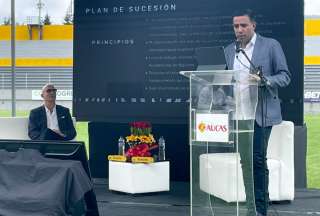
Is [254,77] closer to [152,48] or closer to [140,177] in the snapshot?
[140,177]

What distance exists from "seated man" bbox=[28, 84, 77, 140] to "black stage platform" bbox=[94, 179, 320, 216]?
74cm

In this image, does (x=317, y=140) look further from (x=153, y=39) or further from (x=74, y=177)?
(x=74, y=177)

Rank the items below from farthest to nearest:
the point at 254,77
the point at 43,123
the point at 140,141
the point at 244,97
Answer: the point at 43,123
the point at 140,141
the point at 244,97
the point at 254,77

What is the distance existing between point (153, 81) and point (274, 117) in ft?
8.67

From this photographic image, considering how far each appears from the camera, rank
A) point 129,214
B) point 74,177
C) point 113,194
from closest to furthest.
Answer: point 74,177
point 129,214
point 113,194

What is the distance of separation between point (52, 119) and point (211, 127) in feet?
10.6

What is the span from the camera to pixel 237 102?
3.74m

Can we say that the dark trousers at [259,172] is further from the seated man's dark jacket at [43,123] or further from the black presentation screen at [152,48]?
the seated man's dark jacket at [43,123]

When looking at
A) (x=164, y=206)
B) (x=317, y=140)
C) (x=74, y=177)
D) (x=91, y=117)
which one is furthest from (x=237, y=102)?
(x=317, y=140)

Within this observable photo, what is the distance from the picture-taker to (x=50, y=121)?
6578 millimetres

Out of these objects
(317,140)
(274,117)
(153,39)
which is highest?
(153,39)

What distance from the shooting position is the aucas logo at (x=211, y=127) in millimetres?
3693

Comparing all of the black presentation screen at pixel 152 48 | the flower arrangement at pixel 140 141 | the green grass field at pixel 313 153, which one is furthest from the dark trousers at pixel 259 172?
the green grass field at pixel 313 153

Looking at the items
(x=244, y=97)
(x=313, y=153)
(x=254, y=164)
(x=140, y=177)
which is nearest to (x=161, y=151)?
(x=140, y=177)
